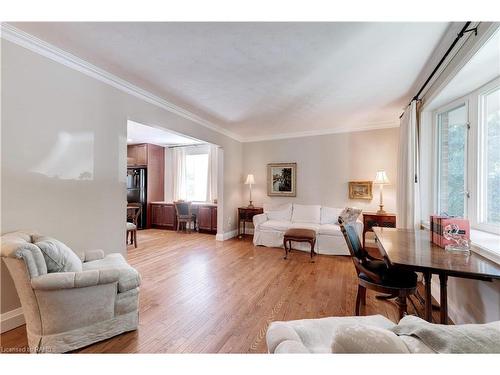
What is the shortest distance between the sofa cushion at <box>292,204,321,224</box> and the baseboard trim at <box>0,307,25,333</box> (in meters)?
4.22

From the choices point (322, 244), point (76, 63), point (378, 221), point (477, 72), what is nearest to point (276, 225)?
point (322, 244)

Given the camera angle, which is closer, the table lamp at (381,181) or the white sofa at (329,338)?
the white sofa at (329,338)

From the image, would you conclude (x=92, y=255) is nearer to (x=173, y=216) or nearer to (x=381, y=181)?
(x=173, y=216)

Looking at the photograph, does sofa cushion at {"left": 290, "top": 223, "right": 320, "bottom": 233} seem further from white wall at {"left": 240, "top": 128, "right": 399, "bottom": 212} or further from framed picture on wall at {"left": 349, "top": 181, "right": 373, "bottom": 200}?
framed picture on wall at {"left": 349, "top": 181, "right": 373, "bottom": 200}

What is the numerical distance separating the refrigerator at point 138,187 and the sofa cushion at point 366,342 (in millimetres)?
6862

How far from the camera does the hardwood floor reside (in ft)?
5.72

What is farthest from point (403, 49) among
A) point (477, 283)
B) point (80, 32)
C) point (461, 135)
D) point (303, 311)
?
point (80, 32)

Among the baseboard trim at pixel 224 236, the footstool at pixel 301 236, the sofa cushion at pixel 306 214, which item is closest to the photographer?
the footstool at pixel 301 236

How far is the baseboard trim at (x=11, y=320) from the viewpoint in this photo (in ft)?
6.05

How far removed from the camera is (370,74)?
2.54m

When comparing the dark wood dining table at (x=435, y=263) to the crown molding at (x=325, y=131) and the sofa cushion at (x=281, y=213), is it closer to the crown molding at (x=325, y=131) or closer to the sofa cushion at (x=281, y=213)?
the sofa cushion at (x=281, y=213)

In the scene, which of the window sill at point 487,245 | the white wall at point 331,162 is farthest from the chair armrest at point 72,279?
the white wall at point 331,162

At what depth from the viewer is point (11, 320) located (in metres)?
1.89

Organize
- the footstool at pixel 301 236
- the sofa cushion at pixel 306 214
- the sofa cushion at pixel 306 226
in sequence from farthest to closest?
the sofa cushion at pixel 306 214 → the sofa cushion at pixel 306 226 → the footstool at pixel 301 236
